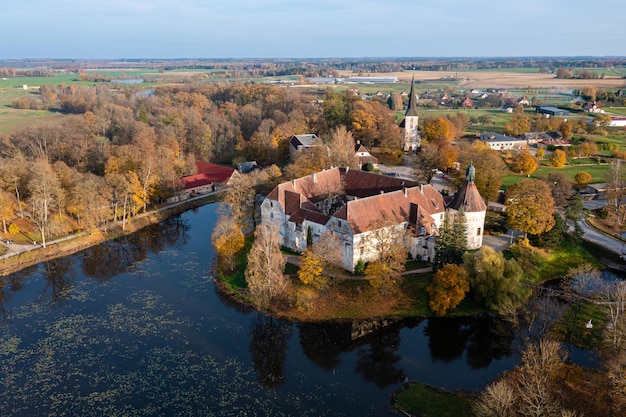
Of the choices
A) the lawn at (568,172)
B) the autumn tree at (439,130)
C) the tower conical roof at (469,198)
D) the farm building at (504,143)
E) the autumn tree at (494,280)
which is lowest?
the autumn tree at (494,280)

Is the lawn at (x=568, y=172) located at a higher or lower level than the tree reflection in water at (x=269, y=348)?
higher

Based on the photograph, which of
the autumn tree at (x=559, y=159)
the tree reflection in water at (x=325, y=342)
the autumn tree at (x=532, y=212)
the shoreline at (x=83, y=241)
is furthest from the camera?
the autumn tree at (x=559, y=159)

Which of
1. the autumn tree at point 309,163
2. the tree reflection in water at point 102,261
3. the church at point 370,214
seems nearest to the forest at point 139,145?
the tree reflection in water at point 102,261

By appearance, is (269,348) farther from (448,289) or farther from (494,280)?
(494,280)

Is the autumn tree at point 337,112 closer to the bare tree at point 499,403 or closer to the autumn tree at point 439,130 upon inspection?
the autumn tree at point 439,130

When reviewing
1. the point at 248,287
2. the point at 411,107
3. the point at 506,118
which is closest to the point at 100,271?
the point at 248,287

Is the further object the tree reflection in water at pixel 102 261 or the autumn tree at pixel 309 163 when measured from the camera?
the autumn tree at pixel 309 163

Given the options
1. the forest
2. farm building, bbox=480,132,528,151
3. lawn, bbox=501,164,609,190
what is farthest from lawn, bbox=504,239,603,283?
farm building, bbox=480,132,528,151

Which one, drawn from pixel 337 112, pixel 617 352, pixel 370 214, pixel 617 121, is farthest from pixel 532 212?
pixel 617 121
